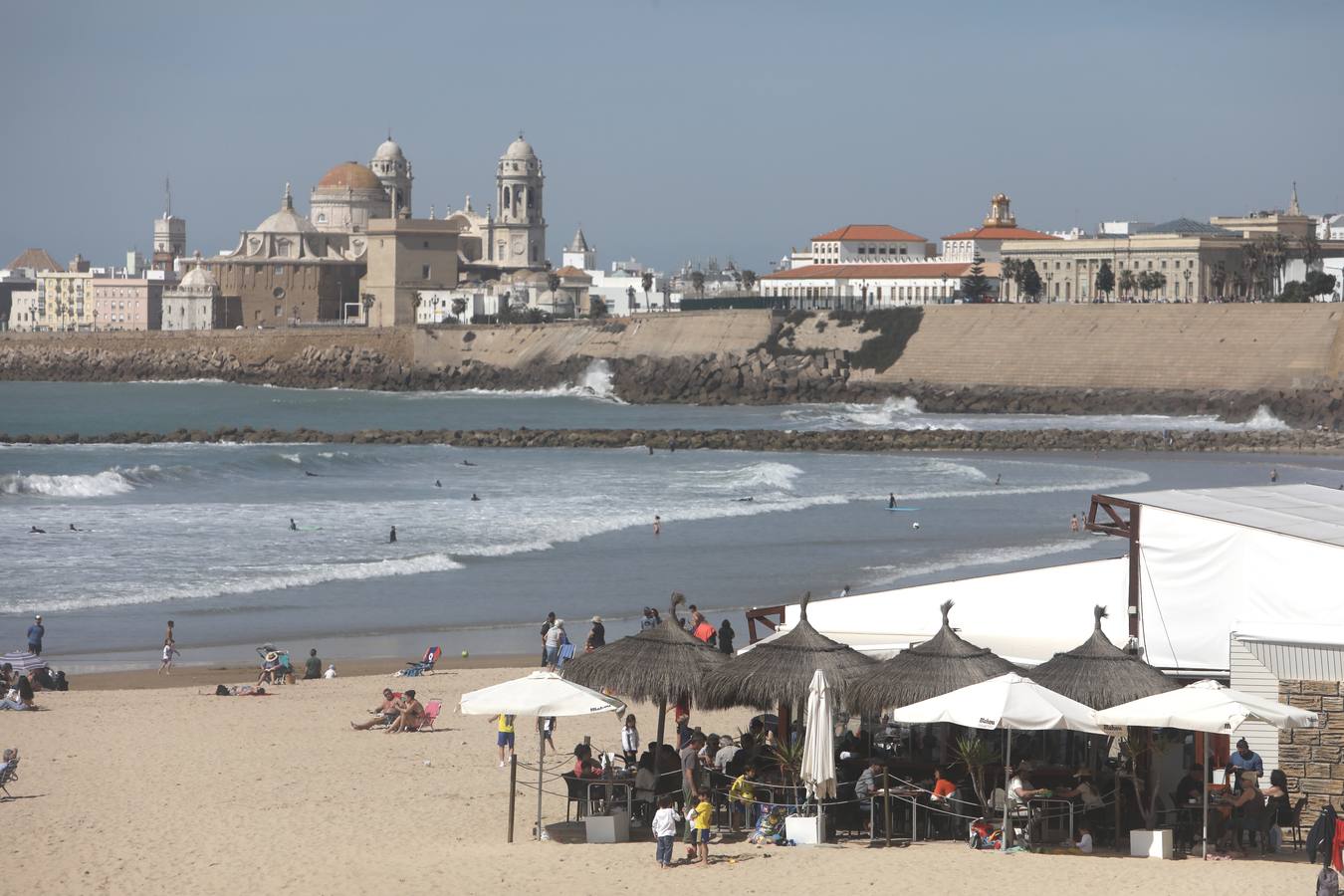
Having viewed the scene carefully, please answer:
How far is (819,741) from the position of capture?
9922 millimetres

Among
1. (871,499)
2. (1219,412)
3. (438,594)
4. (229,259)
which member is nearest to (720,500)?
(871,499)

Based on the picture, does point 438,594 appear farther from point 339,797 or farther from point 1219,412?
point 1219,412

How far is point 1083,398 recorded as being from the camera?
60969 millimetres

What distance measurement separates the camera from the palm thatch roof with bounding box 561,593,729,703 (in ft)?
35.3

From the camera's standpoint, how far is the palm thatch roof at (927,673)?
10.1m

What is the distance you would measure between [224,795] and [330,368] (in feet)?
261

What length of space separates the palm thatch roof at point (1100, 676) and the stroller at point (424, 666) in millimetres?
7576

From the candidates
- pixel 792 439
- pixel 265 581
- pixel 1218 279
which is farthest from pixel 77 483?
pixel 1218 279

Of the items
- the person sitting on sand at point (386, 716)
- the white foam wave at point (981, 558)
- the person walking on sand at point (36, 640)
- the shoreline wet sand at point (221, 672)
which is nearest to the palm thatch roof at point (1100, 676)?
the person sitting on sand at point (386, 716)

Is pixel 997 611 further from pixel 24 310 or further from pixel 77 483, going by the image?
pixel 24 310

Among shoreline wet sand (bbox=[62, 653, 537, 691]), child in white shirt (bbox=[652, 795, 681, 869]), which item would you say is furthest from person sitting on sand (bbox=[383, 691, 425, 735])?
child in white shirt (bbox=[652, 795, 681, 869])

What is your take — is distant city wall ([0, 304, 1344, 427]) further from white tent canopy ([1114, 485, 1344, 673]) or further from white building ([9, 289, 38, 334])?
white tent canopy ([1114, 485, 1344, 673])

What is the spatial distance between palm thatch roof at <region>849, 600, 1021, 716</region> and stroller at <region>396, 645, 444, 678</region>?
7.07m

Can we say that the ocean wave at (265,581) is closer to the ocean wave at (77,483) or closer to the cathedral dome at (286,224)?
the ocean wave at (77,483)
